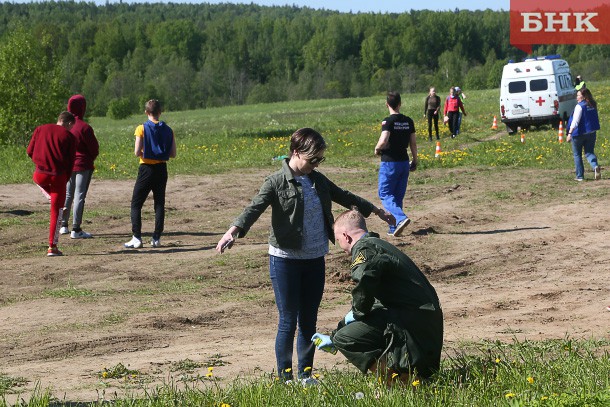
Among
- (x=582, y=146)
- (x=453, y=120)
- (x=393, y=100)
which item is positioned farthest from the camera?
(x=453, y=120)

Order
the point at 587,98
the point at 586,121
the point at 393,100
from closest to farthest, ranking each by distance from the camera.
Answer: the point at 393,100 < the point at 587,98 < the point at 586,121

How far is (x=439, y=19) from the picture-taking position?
554 ft

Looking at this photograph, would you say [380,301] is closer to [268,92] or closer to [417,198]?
[417,198]

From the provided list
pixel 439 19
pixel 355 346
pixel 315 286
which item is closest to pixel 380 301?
pixel 355 346

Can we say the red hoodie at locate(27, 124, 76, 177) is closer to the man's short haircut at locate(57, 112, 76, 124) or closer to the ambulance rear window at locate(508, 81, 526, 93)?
the man's short haircut at locate(57, 112, 76, 124)

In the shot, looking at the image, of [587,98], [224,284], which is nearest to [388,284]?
[224,284]

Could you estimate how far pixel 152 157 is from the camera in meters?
13.2

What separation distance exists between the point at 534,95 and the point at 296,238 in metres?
27.5

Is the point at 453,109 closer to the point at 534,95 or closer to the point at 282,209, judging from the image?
Result: the point at 534,95

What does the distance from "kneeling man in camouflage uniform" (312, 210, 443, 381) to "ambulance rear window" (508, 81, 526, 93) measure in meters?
28.1

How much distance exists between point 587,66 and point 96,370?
113725mm

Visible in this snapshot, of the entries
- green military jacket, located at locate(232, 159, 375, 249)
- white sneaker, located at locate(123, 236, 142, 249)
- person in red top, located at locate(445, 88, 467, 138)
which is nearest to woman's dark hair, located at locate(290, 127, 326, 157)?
green military jacket, located at locate(232, 159, 375, 249)

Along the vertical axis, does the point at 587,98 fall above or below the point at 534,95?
above

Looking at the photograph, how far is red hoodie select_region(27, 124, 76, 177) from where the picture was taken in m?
12.8
